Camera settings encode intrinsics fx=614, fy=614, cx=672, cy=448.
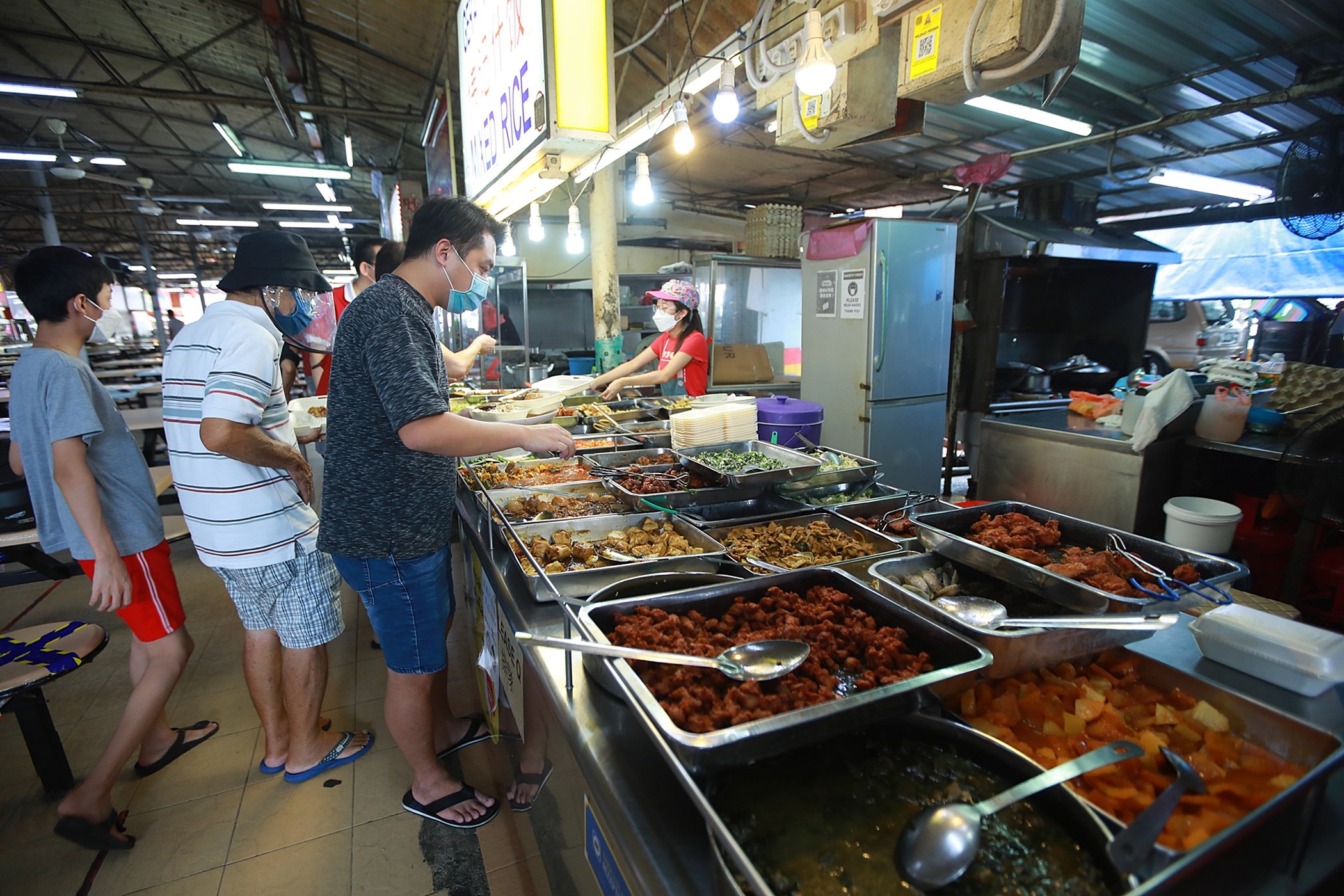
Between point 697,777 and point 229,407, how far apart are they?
230cm

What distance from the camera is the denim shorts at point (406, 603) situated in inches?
89.6

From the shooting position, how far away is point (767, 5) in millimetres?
2912

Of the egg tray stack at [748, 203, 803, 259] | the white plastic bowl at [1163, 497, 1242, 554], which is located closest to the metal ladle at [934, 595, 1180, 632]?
the white plastic bowl at [1163, 497, 1242, 554]

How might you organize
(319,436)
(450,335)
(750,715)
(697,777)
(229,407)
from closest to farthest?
1. (697,777)
2. (750,715)
3. (229,407)
4. (319,436)
5. (450,335)

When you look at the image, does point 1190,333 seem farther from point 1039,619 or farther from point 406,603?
point 406,603

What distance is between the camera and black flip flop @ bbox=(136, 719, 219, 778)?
298cm

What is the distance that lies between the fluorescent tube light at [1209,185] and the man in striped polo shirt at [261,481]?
10.1 meters

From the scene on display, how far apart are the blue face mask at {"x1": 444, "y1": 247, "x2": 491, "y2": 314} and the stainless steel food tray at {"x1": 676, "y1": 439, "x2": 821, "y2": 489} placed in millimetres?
1159

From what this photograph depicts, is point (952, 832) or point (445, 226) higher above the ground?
point (445, 226)

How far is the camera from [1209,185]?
352 inches

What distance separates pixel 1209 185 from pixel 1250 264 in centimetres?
233

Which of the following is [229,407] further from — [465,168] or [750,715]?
[465,168]

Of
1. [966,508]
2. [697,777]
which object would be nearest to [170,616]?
[697,777]

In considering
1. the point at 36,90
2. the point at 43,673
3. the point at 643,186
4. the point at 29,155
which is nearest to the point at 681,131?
the point at 643,186
